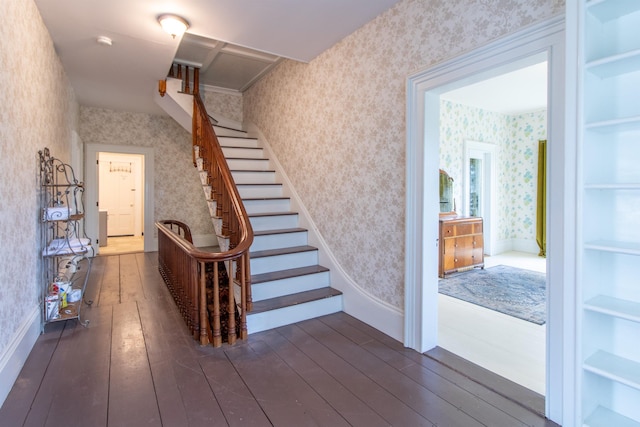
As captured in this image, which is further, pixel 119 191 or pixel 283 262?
pixel 119 191

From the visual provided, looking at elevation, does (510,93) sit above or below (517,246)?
above

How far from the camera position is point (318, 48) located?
344 centimetres

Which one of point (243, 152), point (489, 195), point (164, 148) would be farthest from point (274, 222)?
point (489, 195)

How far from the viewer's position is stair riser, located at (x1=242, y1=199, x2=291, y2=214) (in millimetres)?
4145

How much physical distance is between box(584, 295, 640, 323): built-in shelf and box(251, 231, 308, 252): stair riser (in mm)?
2801

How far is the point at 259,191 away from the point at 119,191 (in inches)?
268

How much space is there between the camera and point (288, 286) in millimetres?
3271

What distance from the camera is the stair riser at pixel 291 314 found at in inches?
111

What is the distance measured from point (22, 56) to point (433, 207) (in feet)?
10.0

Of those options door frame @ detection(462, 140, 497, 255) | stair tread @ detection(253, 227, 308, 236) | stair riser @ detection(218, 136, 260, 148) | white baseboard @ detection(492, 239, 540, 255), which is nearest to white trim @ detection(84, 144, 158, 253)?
stair riser @ detection(218, 136, 260, 148)

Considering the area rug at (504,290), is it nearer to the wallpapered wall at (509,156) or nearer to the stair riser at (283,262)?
the wallpapered wall at (509,156)

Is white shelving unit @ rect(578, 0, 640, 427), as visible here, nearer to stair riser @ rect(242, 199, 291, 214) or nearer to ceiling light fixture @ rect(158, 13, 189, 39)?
ceiling light fixture @ rect(158, 13, 189, 39)

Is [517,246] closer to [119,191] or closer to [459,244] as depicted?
[459,244]

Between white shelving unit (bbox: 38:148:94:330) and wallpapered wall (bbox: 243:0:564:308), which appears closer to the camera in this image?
wallpapered wall (bbox: 243:0:564:308)
